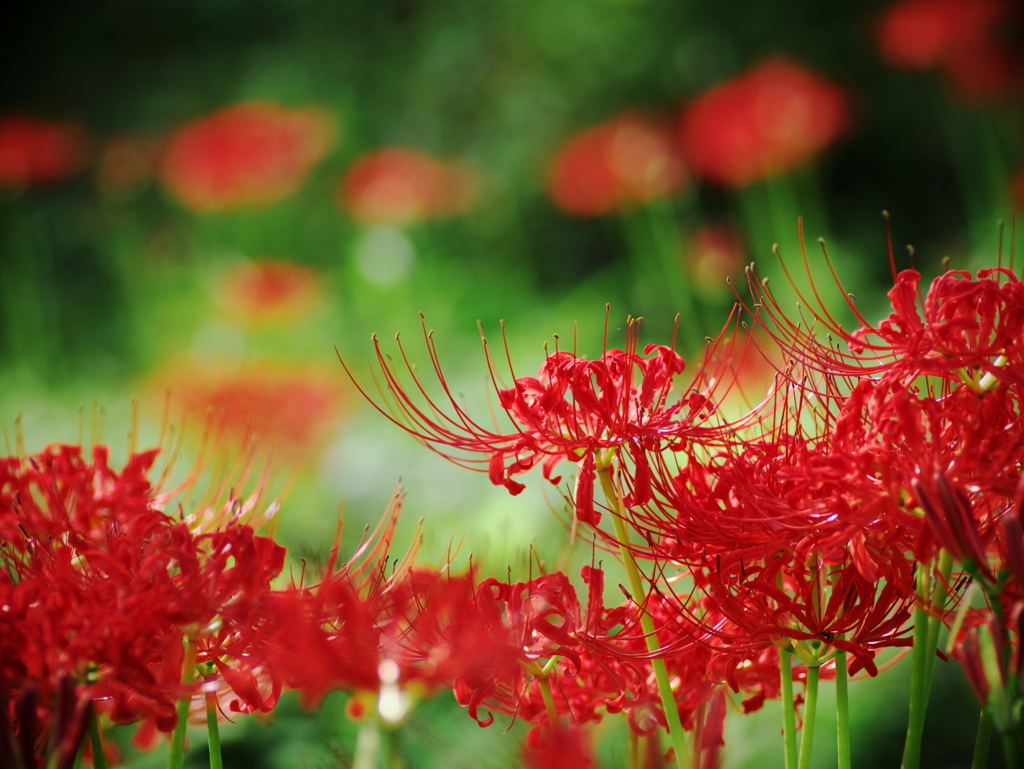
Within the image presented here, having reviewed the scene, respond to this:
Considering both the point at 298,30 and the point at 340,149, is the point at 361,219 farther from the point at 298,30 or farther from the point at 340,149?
the point at 298,30

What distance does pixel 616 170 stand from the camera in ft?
8.27

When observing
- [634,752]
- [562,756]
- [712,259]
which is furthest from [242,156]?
[562,756]

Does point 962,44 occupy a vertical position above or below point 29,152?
below

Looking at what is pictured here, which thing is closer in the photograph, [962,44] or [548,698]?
[548,698]

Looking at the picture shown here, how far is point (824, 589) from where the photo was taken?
609 mm

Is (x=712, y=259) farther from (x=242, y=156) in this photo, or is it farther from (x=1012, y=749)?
(x=1012, y=749)

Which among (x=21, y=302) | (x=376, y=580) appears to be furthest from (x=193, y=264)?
(x=376, y=580)

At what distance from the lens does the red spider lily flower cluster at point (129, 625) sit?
0.53 meters

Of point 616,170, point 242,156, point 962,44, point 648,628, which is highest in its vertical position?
point 242,156

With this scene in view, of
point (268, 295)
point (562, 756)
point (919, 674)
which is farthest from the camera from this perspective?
point (268, 295)

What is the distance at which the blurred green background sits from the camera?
2.35m

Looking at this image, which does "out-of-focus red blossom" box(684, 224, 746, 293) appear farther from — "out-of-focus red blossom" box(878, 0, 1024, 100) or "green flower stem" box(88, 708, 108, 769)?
"green flower stem" box(88, 708, 108, 769)

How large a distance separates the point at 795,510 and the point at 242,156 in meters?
2.56

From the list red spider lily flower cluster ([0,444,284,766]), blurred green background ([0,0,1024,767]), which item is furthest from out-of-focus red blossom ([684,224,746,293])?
red spider lily flower cluster ([0,444,284,766])
